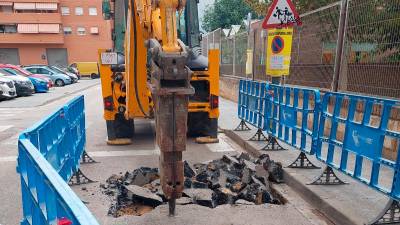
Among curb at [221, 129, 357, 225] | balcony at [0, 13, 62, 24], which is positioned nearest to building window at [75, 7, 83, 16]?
balcony at [0, 13, 62, 24]

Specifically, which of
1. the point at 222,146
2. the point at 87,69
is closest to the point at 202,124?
the point at 222,146

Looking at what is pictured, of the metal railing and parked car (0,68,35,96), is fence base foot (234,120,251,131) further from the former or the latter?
parked car (0,68,35,96)

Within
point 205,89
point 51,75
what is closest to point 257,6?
point 205,89

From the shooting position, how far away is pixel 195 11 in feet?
27.9

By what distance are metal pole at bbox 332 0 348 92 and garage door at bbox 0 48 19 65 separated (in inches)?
2152

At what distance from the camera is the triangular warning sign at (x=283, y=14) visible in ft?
22.3

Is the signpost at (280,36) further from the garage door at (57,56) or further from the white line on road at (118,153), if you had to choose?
the garage door at (57,56)

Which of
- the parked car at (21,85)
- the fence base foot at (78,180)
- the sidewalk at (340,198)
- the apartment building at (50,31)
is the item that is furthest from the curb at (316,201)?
the apartment building at (50,31)

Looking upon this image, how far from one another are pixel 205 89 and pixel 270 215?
4198mm

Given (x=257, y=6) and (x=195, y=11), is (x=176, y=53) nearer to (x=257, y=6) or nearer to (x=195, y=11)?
(x=195, y=11)

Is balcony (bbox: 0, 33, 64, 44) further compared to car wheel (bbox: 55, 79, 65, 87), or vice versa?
balcony (bbox: 0, 33, 64, 44)

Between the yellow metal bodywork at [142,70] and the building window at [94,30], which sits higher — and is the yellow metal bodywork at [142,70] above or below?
below

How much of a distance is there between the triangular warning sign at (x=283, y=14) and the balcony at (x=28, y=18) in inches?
2031

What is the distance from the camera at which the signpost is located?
6867mm
